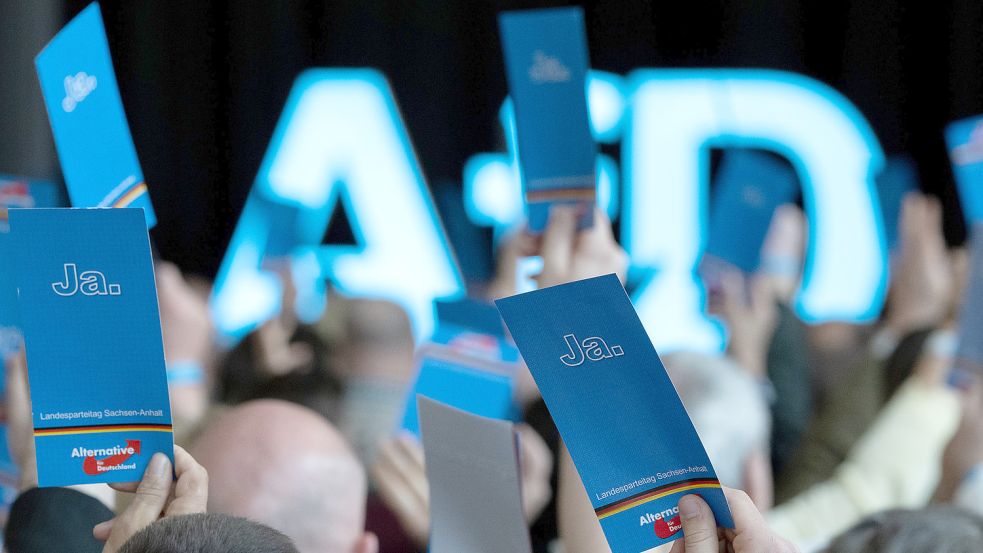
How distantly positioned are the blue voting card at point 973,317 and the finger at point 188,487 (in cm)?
128

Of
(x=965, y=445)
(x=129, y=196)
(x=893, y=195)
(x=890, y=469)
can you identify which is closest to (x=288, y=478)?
(x=129, y=196)

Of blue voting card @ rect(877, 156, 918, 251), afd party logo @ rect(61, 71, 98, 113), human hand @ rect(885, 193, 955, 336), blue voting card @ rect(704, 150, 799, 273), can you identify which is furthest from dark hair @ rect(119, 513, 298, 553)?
blue voting card @ rect(877, 156, 918, 251)

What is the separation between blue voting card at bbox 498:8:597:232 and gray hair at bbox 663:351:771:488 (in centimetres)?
49

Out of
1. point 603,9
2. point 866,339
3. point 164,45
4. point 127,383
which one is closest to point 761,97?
point 603,9

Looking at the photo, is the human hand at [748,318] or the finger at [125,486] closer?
the finger at [125,486]

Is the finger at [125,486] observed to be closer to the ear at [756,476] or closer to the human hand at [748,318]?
the ear at [756,476]

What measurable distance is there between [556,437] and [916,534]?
0.99 metres

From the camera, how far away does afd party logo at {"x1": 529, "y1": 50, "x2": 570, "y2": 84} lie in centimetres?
166

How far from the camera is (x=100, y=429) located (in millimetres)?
1160

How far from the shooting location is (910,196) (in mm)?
3119

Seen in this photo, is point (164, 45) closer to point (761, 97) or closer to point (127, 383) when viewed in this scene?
point (761, 97)

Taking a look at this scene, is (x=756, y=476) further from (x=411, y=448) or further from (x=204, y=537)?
(x=204, y=537)

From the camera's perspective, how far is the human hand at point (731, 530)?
3.55 ft

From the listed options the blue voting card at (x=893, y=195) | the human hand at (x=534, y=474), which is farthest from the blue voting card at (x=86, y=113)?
the blue voting card at (x=893, y=195)
